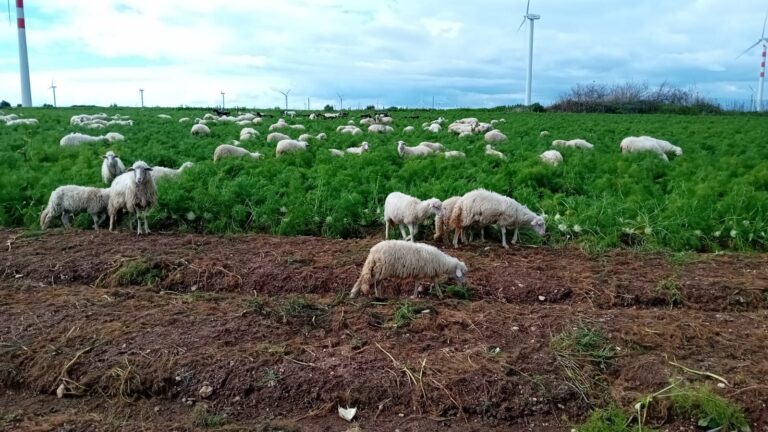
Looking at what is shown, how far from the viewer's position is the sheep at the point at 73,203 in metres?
10.8

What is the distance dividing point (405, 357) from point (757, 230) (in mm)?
7793

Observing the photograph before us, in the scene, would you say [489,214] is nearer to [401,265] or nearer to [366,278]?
[401,265]

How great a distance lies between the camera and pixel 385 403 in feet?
16.1

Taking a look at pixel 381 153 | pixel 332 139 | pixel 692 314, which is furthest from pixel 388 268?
pixel 332 139

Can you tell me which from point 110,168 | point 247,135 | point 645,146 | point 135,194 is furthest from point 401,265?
point 247,135

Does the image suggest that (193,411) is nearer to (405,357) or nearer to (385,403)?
(385,403)

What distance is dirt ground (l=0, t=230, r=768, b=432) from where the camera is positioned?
4.82 m

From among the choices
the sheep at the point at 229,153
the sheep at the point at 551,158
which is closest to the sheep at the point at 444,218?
the sheep at the point at 551,158

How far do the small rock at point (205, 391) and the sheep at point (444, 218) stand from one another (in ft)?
17.5

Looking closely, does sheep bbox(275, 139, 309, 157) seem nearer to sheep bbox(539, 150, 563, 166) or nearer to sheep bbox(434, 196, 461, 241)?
sheep bbox(539, 150, 563, 166)

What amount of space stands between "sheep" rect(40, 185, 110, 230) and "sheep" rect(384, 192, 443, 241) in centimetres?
572

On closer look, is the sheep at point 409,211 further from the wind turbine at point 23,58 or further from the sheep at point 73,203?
the wind turbine at point 23,58

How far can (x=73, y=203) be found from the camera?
10844mm

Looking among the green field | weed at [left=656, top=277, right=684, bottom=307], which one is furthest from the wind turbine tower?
weed at [left=656, top=277, right=684, bottom=307]
